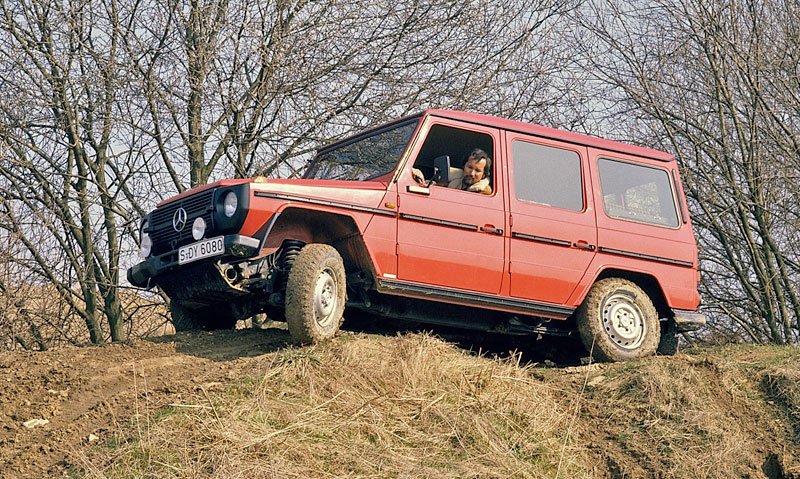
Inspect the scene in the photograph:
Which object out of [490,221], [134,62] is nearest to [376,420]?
[490,221]

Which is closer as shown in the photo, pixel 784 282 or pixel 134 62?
pixel 134 62

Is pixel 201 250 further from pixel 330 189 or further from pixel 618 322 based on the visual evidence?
pixel 618 322

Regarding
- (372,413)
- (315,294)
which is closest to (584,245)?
(315,294)

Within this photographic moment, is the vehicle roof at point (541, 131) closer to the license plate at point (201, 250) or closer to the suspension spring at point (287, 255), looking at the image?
the suspension spring at point (287, 255)

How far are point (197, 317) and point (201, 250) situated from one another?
1613 millimetres

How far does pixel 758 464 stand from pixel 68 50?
29.4 feet

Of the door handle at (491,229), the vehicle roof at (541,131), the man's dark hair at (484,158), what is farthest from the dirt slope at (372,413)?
the vehicle roof at (541,131)

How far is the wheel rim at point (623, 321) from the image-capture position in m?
8.91

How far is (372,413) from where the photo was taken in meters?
6.42

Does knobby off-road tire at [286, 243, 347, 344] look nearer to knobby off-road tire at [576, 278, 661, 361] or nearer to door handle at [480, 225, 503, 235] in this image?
door handle at [480, 225, 503, 235]

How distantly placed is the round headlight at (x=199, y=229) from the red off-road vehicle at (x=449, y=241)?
1 cm

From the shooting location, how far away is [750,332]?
15742 mm

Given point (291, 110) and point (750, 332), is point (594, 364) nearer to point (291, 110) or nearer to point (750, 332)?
point (291, 110)

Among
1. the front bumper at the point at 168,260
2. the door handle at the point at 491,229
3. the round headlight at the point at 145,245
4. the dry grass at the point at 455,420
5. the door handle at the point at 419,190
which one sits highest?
the door handle at the point at 419,190
